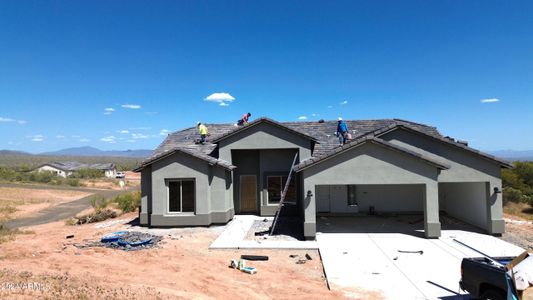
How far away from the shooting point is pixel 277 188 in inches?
779

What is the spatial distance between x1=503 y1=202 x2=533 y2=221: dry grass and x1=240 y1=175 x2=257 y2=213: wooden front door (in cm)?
1638

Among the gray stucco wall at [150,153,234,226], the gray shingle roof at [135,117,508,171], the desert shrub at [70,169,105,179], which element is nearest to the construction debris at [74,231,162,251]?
the gray stucco wall at [150,153,234,226]

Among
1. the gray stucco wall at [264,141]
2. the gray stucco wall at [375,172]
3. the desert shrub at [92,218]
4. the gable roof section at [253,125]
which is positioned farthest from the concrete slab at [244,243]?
the desert shrub at [92,218]

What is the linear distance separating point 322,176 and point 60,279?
32.2ft

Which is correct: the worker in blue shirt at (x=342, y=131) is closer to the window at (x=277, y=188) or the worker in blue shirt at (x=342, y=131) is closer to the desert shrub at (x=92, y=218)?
the window at (x=277, y=188)

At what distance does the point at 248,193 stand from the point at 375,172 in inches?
341

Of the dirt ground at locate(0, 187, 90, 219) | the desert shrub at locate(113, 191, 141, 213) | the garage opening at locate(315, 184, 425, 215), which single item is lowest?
the dirt ground at locate(0, 187, 90, 219)

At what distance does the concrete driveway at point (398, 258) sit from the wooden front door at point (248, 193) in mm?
4949

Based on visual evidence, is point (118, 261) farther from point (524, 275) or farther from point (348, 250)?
point (524, 275)

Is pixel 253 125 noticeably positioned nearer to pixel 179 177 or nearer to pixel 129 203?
pixel 179 177

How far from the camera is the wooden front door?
20.2 meters

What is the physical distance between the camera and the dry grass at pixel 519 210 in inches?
813

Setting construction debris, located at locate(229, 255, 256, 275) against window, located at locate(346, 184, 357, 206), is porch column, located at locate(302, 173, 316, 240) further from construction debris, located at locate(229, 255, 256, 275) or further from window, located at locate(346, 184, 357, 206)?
window, located at locate(346, 184, 357, 206)

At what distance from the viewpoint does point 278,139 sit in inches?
747
